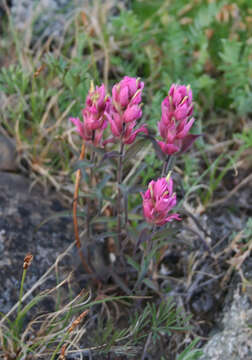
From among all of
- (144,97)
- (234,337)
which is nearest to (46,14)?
(144,97)

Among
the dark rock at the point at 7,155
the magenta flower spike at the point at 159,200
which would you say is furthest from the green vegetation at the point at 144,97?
the magenta flower spike at the point at 159,200

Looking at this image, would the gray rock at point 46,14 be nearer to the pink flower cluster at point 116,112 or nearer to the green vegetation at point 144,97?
the green vegetation at point 144,97

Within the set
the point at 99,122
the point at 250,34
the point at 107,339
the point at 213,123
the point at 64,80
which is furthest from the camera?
the point at 250,34

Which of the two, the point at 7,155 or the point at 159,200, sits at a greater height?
the point at 159,200

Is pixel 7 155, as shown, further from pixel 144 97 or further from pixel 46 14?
pixel 46 14

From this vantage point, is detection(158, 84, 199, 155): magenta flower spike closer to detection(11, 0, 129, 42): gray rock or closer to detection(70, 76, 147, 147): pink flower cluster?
detection(70, 76, 147, 147): pink flower cluster

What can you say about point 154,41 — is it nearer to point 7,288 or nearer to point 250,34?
point 250,34

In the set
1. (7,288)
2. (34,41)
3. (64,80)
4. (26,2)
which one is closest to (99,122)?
(64,80)

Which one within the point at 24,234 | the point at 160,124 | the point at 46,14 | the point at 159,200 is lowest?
the point at 24,234
